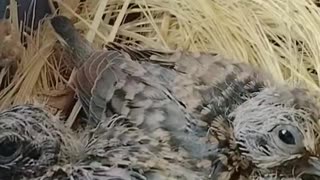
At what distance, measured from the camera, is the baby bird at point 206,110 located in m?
0.77

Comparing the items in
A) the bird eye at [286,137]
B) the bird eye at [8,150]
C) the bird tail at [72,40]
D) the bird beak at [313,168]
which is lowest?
the bird beak at [313,168]

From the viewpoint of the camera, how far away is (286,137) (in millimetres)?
774

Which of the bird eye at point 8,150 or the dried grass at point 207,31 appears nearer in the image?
the bird eye at point 8,150

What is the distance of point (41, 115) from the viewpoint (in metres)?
0.78

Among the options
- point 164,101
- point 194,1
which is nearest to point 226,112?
point 164,101

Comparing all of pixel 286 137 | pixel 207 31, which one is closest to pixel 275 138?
pixel 286 137

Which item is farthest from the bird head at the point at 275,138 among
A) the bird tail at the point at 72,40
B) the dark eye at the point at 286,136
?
the bird tail at the point at 72,40

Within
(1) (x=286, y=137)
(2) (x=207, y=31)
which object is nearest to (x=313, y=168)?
(1) (x=286, y=137)

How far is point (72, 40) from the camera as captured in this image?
834 millimetres

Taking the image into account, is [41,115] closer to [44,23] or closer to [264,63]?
[44,23]

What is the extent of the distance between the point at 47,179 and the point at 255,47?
0.87 feet

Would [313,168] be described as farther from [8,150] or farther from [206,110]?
[8,150]

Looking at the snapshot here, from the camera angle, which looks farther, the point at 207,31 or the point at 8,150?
the point at 207,31

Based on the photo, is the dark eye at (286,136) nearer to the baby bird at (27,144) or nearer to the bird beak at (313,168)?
the bird beak at (313,168)
